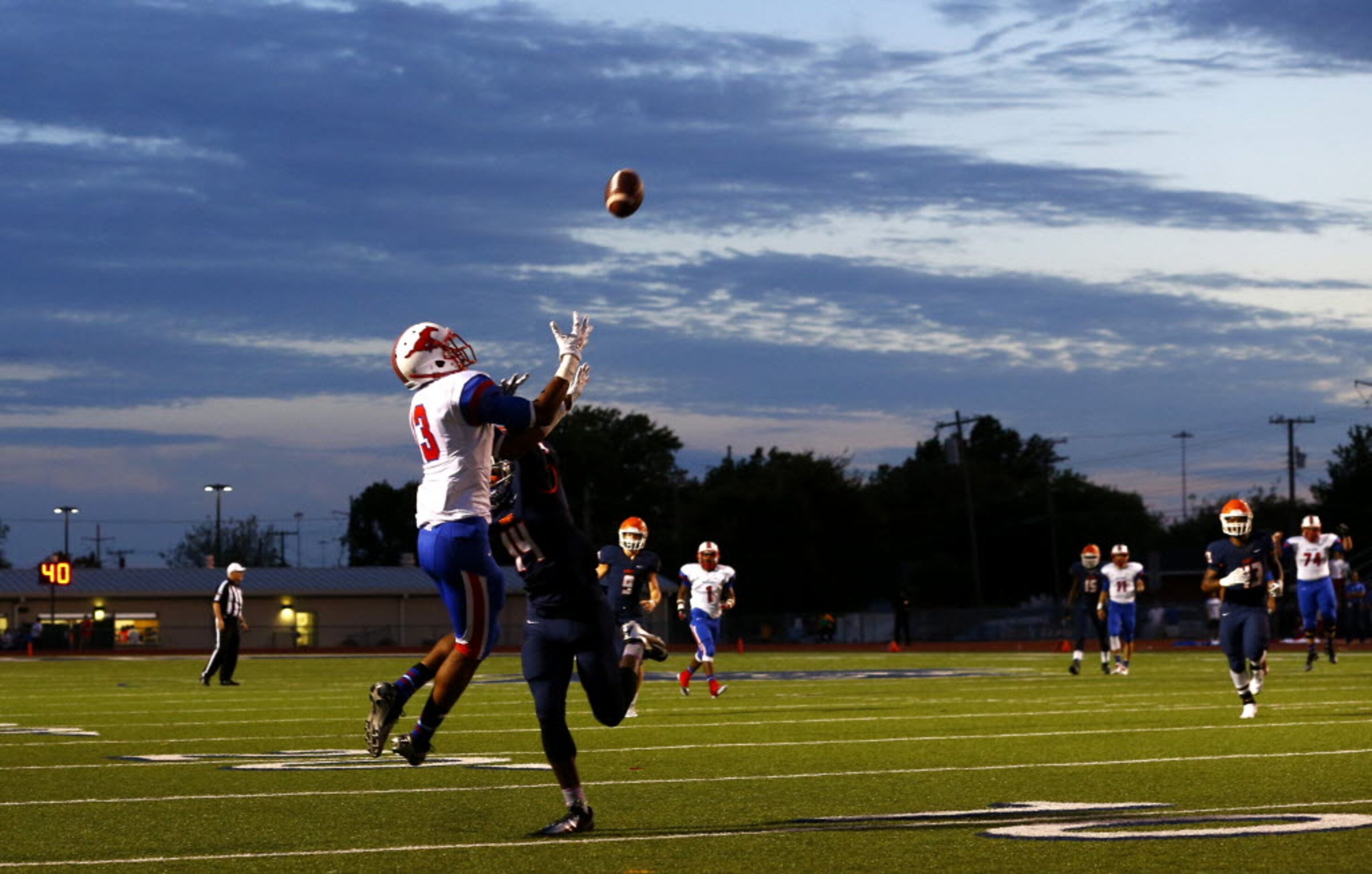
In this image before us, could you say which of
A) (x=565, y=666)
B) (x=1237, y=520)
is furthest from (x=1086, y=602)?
(x=565, y=666)

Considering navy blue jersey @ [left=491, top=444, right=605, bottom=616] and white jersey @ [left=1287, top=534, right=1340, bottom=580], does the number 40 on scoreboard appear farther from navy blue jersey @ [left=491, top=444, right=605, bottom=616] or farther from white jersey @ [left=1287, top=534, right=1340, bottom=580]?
Answer: navy blue jersey @ [left=491, top=444, right=605, bottom=616]

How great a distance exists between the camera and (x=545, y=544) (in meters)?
8.27

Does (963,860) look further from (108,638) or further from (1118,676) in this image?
(108,638)

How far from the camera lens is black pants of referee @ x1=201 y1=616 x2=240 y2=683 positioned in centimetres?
2694

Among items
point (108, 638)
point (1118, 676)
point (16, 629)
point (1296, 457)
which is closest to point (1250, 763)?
point (1118, 676)

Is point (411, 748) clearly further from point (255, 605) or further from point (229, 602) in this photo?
point (255, 605)

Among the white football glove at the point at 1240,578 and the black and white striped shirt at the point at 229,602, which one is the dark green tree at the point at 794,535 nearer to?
the black and white striped shirt at the point at 229,602

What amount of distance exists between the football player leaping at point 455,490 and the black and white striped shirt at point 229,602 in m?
19.7

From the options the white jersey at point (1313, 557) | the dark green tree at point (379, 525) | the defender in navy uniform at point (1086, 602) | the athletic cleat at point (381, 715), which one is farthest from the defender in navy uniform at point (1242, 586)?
the dark green tree at point (379, 525)

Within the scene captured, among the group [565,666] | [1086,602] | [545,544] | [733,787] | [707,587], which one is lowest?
[733,787]

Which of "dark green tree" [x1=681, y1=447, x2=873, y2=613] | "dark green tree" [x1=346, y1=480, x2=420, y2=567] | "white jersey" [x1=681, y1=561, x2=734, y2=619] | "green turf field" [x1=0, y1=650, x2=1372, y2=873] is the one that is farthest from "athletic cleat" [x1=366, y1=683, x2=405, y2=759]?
"dark green tree" [x1=346, y1=480, x2=420, y2=567]

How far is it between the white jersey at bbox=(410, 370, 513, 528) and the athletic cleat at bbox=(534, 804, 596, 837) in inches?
50.8

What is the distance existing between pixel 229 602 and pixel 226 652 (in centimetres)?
75

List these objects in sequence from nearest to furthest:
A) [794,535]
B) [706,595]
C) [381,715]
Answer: [381,715] < [706,595] < [794,535]
